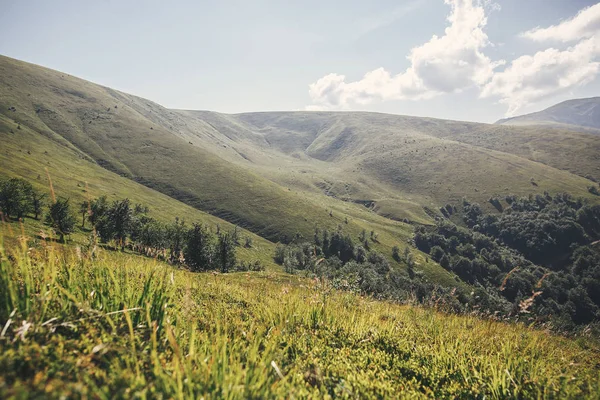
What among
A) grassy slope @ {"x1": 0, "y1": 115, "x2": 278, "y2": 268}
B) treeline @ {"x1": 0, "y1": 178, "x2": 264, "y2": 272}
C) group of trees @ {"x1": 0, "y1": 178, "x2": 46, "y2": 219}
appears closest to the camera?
treeline @ {"x1": 0, "y1": 178, "x2": 264, "y2": 272}

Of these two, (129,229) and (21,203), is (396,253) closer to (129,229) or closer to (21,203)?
(129,229)

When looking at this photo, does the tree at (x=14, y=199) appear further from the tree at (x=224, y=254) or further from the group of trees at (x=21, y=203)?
the tree at (x=224, y=254)

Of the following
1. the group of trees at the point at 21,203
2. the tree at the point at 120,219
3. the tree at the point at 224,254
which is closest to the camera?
the group of trees at the point at 21,203

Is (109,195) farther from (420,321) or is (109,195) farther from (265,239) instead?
(420,321)

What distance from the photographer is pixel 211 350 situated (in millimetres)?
4762

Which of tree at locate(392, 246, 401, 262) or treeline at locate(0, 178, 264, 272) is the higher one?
treeline at locate(0, 178, 264, 272)

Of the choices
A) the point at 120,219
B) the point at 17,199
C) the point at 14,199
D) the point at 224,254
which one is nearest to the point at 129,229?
the point at 120,219

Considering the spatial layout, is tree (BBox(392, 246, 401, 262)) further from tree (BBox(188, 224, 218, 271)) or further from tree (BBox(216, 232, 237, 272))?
tree (BBox(188, 224, 218, 271))

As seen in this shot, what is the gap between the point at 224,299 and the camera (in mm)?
9727

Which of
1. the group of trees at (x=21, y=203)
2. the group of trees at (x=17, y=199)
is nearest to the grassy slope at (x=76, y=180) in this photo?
the group of trees at (x=17, y=199)

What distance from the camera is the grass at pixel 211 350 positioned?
11.8 feet

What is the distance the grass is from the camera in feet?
11.8

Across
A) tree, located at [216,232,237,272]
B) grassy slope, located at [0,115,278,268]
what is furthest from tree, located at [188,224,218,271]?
grassy slope, located at [0,115,278,268]

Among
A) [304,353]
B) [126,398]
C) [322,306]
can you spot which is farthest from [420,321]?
[126,398]
